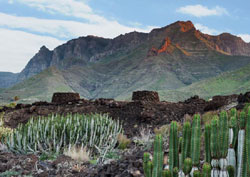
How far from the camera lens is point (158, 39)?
134625 millimetres

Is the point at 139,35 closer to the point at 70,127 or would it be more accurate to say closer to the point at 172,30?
the point at 172,30

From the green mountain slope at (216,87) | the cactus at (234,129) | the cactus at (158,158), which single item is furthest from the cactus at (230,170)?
the green mountain slope at (216,87)

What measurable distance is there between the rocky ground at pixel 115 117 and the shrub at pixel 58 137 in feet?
1.60

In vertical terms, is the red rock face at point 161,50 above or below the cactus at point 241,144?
above

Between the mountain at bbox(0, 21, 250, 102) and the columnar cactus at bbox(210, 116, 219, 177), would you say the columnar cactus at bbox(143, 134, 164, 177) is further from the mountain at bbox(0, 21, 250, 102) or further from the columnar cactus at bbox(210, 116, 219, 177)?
the mountain at bbox(0, 21, 250, 102)

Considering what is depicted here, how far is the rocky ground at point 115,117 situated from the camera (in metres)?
5.06

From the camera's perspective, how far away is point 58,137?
791 centimetres

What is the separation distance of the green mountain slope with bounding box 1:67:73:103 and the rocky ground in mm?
64816

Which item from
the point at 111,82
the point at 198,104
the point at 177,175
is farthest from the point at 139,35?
the point at 177,175

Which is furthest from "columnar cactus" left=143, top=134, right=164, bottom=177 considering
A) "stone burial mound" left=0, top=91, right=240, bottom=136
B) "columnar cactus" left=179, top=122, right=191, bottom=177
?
"stone burial mound" left=0, top=91, right=240, bottom=136

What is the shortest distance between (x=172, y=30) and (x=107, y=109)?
434 ft

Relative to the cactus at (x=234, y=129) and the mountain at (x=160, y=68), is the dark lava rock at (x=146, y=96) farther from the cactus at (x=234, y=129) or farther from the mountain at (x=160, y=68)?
the mountain at (x=160, y=68)

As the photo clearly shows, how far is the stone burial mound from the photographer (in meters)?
11.6

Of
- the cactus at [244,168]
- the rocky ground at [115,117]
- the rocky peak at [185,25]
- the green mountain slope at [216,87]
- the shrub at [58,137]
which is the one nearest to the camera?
the cactus at [244,168]
